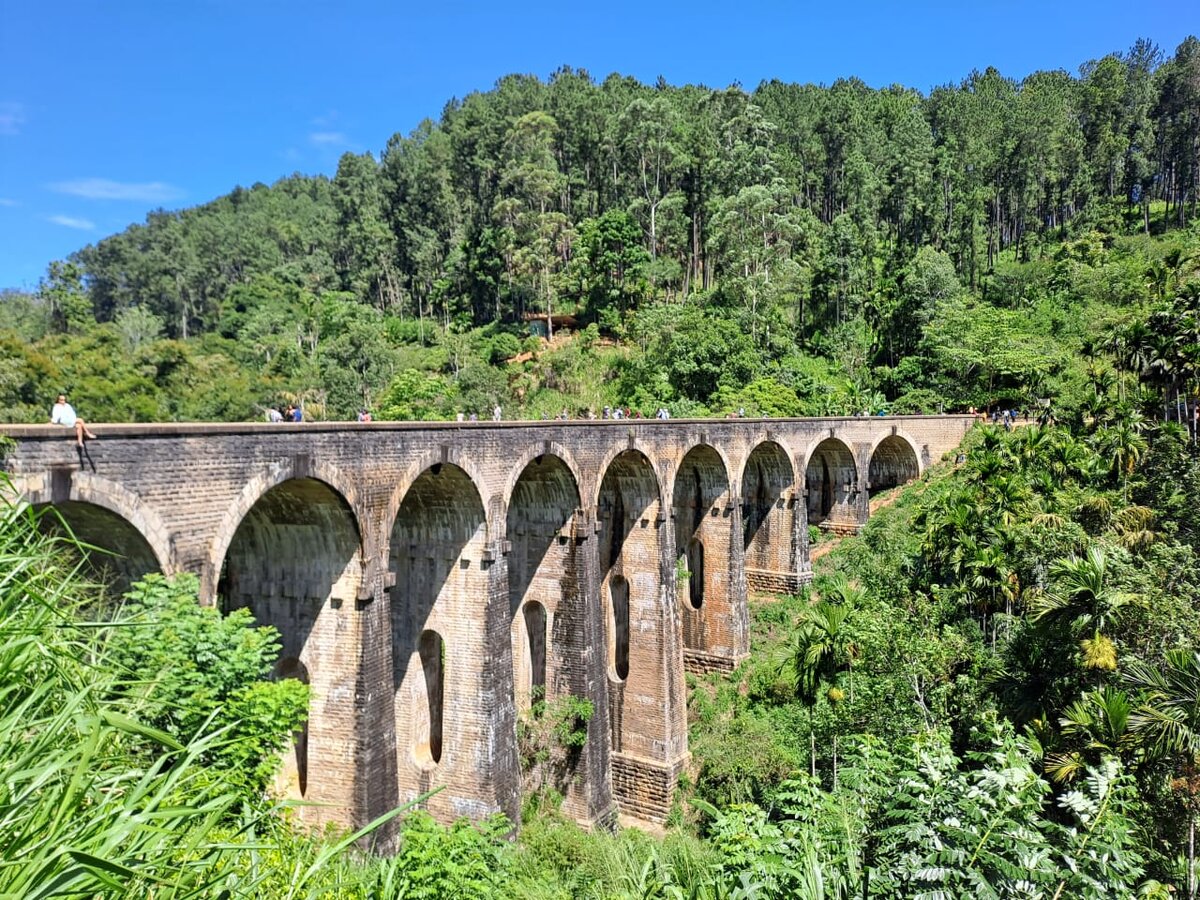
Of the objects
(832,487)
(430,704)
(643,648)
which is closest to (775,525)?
(832,487)

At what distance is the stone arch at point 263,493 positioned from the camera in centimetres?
1084

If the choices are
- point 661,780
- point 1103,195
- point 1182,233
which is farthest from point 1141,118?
point 661,780

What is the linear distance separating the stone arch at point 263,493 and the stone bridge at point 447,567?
0.12 ft

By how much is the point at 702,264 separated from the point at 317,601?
53.9m

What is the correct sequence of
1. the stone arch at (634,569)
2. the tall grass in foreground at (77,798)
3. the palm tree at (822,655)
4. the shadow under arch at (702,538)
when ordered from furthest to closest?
the shadow under arch at (702,538), the stone arch at (634,569), the palm tree at (822,655), the tall grass in foreground at (77,798)

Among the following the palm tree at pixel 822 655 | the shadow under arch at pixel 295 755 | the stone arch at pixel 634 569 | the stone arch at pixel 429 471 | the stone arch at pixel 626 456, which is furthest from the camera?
the stone arch at pixel 634 569

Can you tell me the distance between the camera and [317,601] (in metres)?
13.8

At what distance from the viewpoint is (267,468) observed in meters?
11.8

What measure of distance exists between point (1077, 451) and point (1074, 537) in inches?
310

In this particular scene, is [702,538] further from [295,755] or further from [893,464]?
[893,464]

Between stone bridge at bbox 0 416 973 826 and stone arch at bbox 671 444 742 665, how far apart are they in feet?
0.24

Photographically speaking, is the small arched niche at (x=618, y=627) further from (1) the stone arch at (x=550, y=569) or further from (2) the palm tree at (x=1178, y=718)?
(2) the palm tree at (x=1178, y=718)

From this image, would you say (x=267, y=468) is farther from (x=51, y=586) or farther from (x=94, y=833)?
(x=94, y=833)

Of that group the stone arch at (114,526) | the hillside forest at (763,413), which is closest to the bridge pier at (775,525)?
the hillside forest at (763,413)
